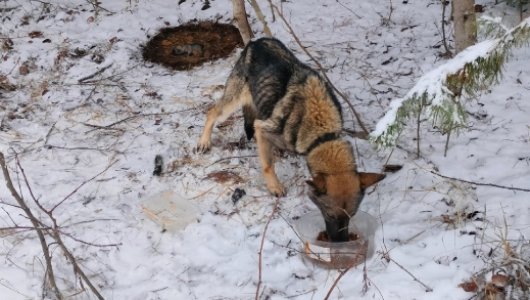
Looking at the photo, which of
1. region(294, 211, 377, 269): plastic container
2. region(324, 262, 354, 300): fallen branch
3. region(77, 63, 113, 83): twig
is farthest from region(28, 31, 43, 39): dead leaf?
region(324, 262, 354, 300): fallen branch

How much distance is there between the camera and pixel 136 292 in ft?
15.3

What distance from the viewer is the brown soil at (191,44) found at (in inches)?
310

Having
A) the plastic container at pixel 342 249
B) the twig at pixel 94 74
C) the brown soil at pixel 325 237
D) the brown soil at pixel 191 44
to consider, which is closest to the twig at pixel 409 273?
the plastic container at pixel 342 249

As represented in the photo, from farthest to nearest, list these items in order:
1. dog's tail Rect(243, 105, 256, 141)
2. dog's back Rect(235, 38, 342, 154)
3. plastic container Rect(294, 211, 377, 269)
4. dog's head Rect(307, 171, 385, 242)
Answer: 1. dog's tail Rect(243, 105, 256, 141)
2. dog's back Rect(235, 38, 342, 154)
3. plastic container Rect(294, 211, 377, 269)
4. dog's head Rect(307, 171, 385, 242)

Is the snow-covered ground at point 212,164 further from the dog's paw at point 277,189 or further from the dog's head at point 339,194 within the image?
the dog's head at point 339,194

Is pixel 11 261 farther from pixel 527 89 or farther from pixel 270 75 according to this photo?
pixel 527 89

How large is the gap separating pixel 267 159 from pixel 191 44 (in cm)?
304

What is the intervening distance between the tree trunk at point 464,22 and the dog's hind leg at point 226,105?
7.22 feet

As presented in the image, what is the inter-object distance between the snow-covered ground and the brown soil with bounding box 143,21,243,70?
195mm

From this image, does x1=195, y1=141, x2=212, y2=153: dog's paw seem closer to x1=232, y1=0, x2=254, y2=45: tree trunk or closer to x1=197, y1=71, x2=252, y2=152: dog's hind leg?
x1=197, y1=71, x2=252, y2=152: dog's hind leg

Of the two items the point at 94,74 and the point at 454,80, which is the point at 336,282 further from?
the point at 94,74

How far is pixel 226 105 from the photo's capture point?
249 inches

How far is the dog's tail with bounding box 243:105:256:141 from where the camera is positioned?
621 centimetres

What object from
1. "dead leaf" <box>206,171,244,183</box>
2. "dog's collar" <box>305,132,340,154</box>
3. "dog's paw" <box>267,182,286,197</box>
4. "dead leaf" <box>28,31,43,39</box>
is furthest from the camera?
A: "dead leaf" <box>28,31,43,39</box>
